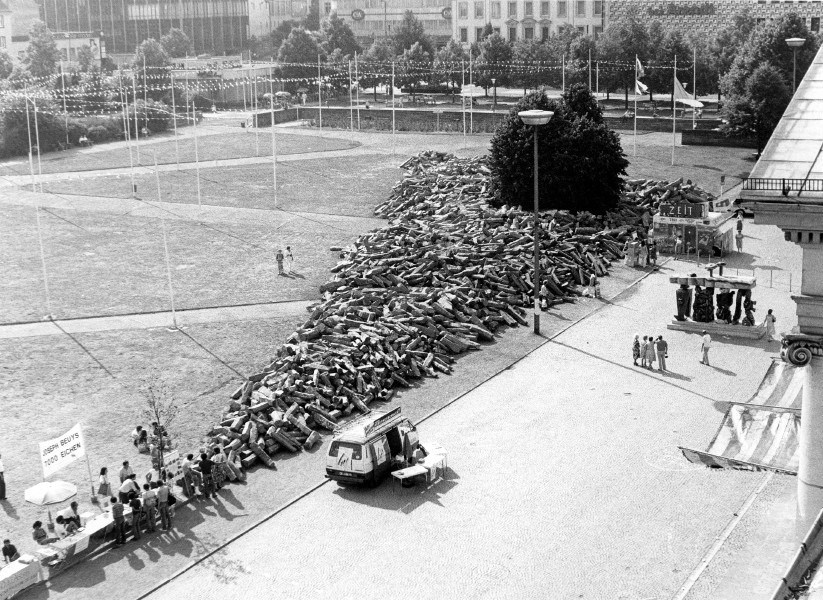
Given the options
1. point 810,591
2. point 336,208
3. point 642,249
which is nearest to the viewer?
point 810,591

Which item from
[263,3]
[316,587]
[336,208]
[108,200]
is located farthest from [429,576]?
[263,3]

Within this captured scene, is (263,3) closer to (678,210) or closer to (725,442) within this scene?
(678,210)

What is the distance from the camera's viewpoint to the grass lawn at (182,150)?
309ft

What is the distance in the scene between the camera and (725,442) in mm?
25625

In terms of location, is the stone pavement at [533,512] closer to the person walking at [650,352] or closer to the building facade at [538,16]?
the person walking at [650,352]

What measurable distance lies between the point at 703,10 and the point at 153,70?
8334cm

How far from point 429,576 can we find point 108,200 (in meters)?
56.9

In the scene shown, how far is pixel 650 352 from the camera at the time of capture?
38.9 m

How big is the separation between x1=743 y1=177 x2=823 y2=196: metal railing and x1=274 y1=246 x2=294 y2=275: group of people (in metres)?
36.1

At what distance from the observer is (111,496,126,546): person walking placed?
2672 centimetres

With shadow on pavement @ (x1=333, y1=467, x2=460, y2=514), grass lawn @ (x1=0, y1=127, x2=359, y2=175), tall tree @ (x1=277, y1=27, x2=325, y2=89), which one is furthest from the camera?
tall tree @ (x1=277, y1=27, x2=325, y2=89)

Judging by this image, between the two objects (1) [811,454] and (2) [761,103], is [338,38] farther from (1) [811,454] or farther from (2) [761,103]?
(1) [811,454]

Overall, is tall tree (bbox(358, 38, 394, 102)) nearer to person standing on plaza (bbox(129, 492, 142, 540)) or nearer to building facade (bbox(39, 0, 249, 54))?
building facade (bbox(39, 0, 249, 54))

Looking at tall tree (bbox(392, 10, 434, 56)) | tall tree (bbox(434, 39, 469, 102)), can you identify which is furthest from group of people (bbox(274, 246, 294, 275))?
tall tree (bbox(392, 10, 434, 56))
